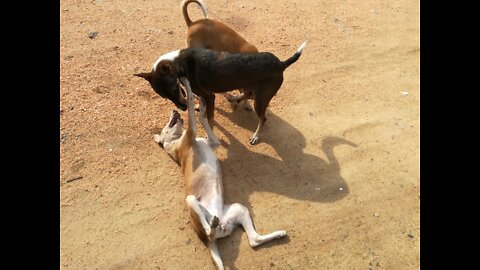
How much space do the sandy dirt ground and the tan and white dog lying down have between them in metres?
0.13

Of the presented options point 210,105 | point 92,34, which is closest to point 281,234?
point 210,105

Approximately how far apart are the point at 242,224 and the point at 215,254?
1.48 feet

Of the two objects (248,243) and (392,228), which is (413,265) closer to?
(392,228)

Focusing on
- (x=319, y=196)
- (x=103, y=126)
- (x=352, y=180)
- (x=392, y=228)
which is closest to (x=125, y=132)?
(x=103, y=126)

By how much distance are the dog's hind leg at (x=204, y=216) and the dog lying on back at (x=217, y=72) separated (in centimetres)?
129

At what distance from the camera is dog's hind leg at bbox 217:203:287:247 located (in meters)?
4.14

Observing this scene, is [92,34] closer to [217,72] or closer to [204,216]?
[217,72]

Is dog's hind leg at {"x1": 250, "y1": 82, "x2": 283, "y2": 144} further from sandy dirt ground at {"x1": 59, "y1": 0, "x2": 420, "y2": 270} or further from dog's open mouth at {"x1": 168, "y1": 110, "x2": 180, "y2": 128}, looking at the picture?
dog's open mouth at {"x1": 168, "y1": 110, "x2": 180, "y2": 128}

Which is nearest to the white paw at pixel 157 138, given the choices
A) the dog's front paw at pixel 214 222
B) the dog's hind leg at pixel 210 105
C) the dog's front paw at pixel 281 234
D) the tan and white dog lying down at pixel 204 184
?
the tan and white dog lying down at pixel 204 184

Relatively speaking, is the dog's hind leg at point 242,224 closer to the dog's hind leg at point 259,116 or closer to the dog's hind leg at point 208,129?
Result: the dog's hind leg at point 208,129

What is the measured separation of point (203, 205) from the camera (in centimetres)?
436

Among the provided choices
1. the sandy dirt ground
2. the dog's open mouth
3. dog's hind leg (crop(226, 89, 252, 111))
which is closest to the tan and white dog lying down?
the dog's open mouth

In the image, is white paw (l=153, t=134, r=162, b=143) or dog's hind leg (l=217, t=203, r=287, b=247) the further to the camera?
white paw (l=153, t=134, r=162, b=143)

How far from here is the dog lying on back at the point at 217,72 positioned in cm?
468
